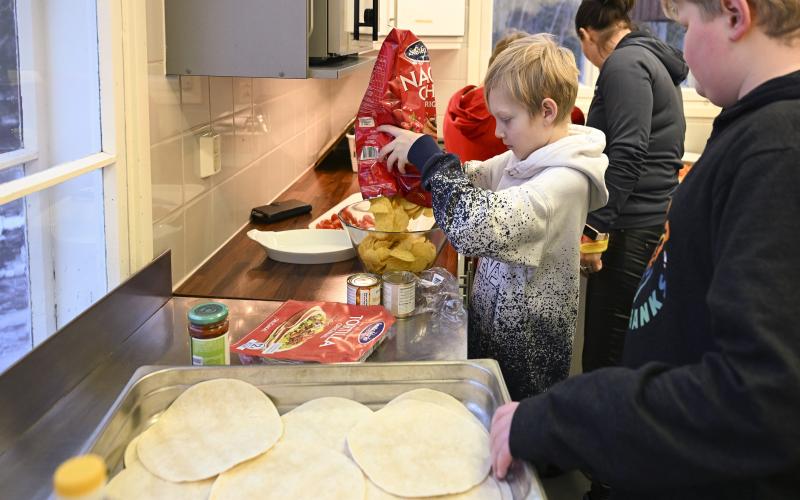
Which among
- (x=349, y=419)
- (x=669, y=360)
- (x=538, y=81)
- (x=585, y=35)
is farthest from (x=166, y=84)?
(x=585, y=35)

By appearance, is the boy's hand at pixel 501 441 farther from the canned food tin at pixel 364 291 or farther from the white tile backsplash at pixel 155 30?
the white tile backsplash at pixel 155 30

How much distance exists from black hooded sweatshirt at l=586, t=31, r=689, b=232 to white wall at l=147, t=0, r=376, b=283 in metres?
0.98

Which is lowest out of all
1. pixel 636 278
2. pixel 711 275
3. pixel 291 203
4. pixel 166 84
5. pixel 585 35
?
pixel 636 278

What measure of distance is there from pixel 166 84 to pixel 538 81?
79 cm

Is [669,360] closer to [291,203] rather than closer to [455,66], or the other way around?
[291,203]

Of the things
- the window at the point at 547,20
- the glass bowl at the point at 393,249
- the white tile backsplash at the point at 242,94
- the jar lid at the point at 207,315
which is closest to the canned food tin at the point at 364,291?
the glass bowl at the point at 393,249

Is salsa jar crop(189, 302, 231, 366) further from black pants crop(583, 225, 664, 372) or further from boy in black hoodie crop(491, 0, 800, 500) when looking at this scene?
black pants crop(583, 225, 664, 372)

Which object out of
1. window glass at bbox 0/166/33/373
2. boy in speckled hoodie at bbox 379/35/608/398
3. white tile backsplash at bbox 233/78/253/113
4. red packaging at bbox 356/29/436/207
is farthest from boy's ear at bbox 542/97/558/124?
white tile backsplash at bbox 233/78/253/113

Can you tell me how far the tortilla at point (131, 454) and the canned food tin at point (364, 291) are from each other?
56 centimetres

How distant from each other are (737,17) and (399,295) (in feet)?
2.79

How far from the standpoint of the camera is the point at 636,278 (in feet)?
7.64

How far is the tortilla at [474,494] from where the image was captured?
34.3 inches

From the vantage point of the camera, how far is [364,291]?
145 centimetres

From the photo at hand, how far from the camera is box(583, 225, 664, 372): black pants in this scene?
2.31m
